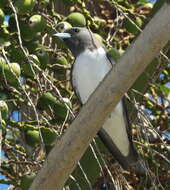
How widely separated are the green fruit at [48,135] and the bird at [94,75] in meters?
0.39

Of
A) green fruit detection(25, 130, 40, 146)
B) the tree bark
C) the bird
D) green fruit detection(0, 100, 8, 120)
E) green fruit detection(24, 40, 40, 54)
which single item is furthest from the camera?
the bird

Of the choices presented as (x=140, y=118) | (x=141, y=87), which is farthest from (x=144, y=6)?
(x=140, y=118)

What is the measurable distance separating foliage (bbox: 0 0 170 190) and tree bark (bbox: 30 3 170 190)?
9.7 inches

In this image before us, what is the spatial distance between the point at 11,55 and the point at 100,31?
45 centimetres

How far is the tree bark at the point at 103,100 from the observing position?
112 cm

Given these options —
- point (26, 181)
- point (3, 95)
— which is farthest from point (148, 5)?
point (26, 181)

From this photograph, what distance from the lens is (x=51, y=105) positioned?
165cm

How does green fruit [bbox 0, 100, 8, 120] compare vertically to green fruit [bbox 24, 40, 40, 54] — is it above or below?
below

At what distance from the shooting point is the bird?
2.07 metres

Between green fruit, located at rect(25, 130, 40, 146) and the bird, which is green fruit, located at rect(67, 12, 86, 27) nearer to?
the bird

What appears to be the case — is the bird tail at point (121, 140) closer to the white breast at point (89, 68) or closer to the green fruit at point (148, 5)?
the white breast at point (89, 68)

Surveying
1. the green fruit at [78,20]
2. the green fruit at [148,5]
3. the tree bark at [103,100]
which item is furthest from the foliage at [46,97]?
the tree bark at [103,100]

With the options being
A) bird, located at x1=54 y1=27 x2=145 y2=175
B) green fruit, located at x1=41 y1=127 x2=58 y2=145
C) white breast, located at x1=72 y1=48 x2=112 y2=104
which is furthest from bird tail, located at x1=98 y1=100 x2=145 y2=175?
green fruit, located at x1=41 y1=127 x2=58 y2=145

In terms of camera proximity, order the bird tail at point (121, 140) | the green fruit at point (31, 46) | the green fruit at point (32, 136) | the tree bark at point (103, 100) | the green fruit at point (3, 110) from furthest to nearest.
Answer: the bird tail at point (121, 140)
the green fruit at point (31, 46)
the green fruit at point (32, 136)
the green fruit at point (3, 110)
the tree bark at point (103, 100)
